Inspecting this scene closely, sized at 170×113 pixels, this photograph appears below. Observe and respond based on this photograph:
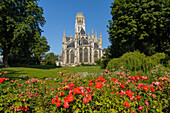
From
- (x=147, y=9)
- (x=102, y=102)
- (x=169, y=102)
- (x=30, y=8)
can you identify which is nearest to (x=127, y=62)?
(x=169, y=102)

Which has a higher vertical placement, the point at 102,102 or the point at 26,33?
the point at 26,33

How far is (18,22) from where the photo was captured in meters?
19.7

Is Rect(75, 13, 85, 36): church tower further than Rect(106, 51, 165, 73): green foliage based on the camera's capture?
Yes

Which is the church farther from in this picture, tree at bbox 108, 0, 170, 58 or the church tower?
tree at bbox 108, 0, 170, 58

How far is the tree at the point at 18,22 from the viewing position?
19.1 meters

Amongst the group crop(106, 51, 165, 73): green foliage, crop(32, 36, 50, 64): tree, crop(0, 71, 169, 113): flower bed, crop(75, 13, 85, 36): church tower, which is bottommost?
crop(0, 71, 169, 113): flower bed

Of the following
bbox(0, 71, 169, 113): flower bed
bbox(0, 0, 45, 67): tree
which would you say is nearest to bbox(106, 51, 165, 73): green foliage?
bbox(0, 71, 169, 113): flower bed

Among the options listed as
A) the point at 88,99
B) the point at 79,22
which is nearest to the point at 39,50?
the point at 88,99

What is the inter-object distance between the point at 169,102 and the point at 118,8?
18.8 metres

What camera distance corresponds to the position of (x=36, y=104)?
304 cm

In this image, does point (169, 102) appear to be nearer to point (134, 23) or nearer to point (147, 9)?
point (134, 23)

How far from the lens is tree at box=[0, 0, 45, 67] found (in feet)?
62.8

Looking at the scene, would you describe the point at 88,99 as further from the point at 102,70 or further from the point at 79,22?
the point at 79,22

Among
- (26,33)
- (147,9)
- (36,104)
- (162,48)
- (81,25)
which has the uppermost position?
(81,25)
